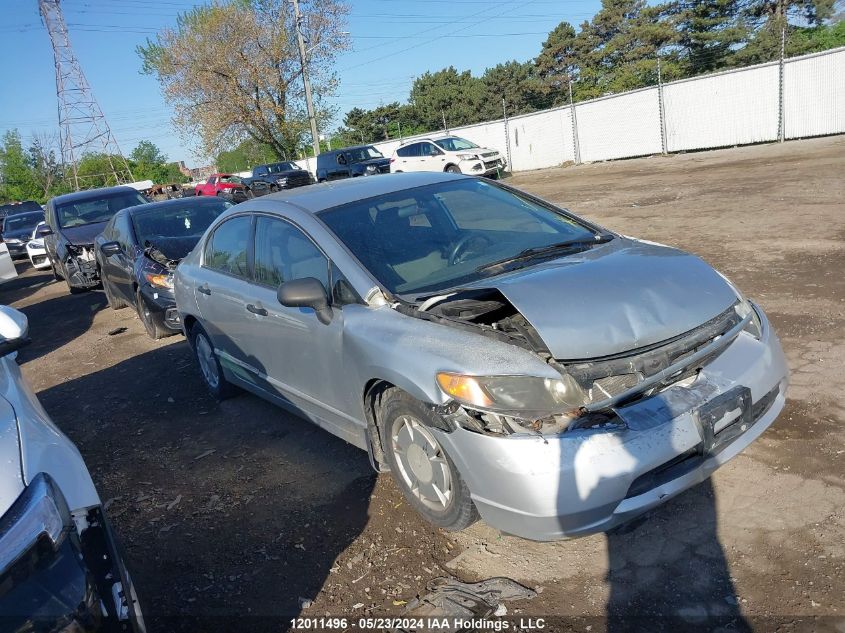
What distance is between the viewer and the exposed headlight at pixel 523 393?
2.79 m

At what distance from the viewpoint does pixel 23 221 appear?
2278 centimetres

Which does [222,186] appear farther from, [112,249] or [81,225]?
[112,249]

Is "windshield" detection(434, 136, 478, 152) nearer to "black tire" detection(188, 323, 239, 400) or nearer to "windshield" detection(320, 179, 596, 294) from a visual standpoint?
"black tire" detection(188, 323, 239, 400)

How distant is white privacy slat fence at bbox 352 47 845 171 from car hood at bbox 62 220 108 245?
58.5 ft

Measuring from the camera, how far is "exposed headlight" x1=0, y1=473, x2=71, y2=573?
1.95m

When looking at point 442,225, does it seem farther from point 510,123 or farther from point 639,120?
point 510,123

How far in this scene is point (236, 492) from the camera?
165 inches

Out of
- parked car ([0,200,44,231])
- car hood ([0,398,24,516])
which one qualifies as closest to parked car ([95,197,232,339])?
car hood ([0,398,24,516])

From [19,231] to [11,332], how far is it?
22250 millimetres

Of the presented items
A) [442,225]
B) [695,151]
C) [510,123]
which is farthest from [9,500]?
[510,123]

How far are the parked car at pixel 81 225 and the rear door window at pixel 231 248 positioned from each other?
7626 millimetres

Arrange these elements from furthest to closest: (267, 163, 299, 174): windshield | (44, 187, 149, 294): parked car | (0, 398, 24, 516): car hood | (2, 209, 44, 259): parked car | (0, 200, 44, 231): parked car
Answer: (267, 163, 299, 174): windshield < (0, 200, 44, 231): parked car < (2, 209, 44, 259): parked car < (44, 187, 149, 294): parked car < (0, 398, 24, 516): car hood

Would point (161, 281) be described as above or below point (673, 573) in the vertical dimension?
above

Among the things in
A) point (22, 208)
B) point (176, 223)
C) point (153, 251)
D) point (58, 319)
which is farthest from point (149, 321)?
point (22, 208)
